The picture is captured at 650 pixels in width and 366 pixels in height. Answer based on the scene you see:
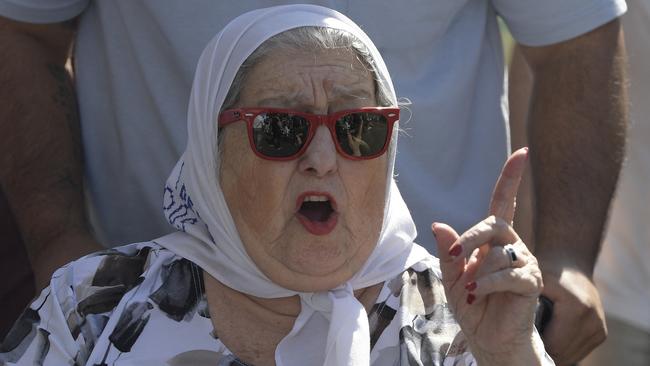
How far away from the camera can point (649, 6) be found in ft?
16.4

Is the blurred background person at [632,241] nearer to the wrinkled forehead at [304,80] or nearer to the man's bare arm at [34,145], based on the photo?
the wrinkled forehead at [304,80]

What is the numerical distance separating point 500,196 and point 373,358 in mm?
A: 618

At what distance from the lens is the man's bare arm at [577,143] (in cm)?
400

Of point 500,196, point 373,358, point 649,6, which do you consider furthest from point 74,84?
point 649,6

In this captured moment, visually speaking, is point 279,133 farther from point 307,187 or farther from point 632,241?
point 632,241

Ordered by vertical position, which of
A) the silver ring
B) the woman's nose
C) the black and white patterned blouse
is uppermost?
the woman's nose

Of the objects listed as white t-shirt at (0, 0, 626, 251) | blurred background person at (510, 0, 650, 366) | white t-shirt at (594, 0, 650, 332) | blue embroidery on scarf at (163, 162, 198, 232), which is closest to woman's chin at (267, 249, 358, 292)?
blue embroidery on scarf at (163, 162, 198, 232)

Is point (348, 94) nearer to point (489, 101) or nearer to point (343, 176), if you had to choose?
point (343, 176)

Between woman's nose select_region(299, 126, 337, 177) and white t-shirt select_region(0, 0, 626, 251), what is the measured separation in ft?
2.71

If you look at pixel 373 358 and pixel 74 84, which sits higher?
pixel 74 84

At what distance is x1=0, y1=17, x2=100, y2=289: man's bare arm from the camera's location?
3975mm

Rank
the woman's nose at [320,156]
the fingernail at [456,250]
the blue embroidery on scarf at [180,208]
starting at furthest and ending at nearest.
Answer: the blue embroidery on scarf at [180,208], the woman's nose at [320,156], the fingernail at [456,250]

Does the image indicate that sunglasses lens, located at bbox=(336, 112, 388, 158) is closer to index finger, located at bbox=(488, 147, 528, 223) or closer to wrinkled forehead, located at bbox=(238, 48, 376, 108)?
wrinkled forehead, located at bbox=(238, 48, 376, 108)

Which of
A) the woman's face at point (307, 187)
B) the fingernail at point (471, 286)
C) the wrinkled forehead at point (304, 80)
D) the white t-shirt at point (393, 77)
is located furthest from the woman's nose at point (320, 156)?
the white t-shirt at point (393, 77)
